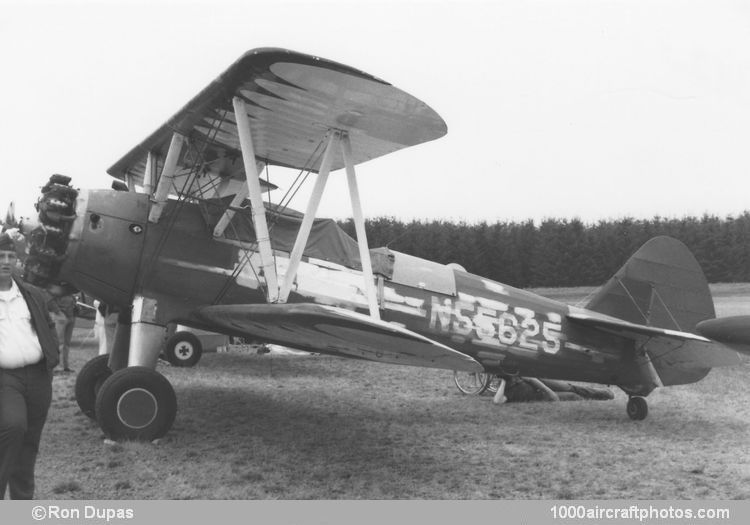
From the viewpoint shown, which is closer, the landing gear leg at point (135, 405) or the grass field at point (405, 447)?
the grass field at point (405, 447)

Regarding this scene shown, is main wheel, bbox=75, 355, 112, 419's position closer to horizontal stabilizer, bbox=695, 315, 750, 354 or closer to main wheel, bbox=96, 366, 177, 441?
main wheel, bbox=96, 366, 177, 441

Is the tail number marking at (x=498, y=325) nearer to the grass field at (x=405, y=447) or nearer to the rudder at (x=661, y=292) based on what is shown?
the grass field at (x=405, y=447)

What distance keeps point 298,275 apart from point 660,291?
3.68 metres

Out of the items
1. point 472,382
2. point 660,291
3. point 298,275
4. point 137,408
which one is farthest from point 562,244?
point 137,408

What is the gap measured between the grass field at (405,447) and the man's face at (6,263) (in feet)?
4.59

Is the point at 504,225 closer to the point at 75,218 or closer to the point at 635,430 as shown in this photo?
the point at 635,430

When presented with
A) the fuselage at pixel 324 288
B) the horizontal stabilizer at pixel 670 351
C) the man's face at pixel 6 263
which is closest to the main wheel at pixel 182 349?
the fuselage at pixel 324 288

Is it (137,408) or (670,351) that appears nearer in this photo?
(137,408)

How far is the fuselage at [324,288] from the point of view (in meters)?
5.27

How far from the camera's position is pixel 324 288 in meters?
5.64

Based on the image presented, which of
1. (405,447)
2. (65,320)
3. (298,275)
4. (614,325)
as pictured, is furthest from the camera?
(65,320)

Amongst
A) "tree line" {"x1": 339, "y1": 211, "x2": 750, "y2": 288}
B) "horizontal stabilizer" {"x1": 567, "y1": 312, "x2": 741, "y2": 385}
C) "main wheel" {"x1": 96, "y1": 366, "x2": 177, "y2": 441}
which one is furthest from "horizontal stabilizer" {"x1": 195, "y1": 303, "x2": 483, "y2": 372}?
"horizontal stabilizer" {"x1": 567, "y1": 312, "x2": 741, "y2": 385}

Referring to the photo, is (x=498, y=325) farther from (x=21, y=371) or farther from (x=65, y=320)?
(x=65, y=320)

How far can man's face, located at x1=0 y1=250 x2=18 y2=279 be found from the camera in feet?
9.92
